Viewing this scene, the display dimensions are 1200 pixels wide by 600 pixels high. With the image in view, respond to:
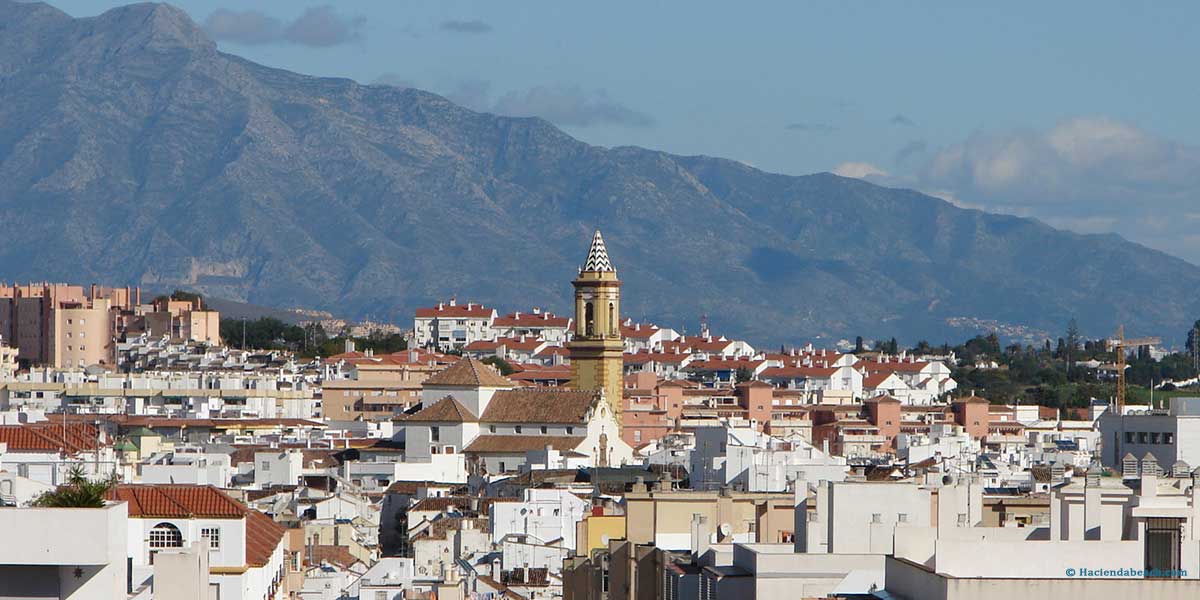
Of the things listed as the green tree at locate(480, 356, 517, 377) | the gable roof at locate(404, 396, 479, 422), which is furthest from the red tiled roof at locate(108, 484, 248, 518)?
the green tree at locate(480, 356, 517, 377)

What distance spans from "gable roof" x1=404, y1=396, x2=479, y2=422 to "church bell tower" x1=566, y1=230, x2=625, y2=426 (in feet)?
39.8

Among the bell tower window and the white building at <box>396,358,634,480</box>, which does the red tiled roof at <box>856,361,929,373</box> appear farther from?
the white building at <box>396,358,634,480</box>

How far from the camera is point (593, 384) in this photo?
338 feet

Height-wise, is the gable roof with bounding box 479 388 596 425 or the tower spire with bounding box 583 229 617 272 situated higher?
the tower spire with bounding box 583 229 617 272

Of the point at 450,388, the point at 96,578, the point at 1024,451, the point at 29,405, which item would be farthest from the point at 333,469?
the point at 96,578

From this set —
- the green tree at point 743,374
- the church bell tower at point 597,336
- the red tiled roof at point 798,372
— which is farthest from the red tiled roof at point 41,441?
the red tiled roof at point 798,372

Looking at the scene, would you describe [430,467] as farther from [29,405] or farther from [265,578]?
[265,578]

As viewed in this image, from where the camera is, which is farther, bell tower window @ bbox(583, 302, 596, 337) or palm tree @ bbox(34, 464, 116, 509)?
bell tower window @ bbox(583, 302, 596, 337)

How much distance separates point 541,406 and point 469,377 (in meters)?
3.12

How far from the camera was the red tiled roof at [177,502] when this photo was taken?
2942 cm

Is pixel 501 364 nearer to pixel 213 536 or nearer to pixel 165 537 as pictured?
pixel 213 536

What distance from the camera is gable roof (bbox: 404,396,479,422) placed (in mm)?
88312

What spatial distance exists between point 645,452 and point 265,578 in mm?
57601

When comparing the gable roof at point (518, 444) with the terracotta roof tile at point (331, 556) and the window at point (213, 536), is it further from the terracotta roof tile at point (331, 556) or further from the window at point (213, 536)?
the window at point (213, 536)
